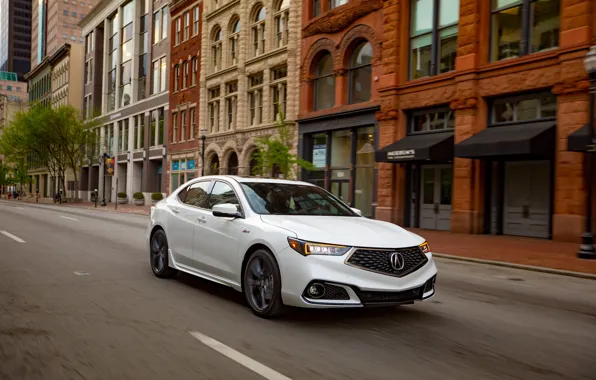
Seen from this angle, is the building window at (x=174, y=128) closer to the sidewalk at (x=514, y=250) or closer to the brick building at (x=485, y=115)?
the brick building at (x=485, y=115)

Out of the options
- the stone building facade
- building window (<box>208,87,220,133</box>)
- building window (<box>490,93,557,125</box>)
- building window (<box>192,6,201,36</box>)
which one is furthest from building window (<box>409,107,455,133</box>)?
building window (<box>192,6,201,36</box>)

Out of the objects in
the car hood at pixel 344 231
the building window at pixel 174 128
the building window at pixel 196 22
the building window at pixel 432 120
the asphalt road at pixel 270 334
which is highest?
the building window at pixel 196 22

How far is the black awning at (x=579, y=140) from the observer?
1524cm

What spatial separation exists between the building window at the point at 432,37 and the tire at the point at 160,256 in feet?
53.2

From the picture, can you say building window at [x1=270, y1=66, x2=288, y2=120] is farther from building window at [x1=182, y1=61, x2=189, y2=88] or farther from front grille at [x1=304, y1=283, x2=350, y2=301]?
front grille at [x1=304, y1=283, x2=350, y2=301]

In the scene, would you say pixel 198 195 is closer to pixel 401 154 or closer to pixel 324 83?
pixel 401 154

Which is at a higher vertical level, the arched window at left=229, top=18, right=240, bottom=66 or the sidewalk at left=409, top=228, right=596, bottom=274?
the arched window at left=229, top=18, right=240, bottom=66

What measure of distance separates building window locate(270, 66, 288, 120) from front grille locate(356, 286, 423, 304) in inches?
1028

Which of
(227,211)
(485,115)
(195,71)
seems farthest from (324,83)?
(227,211)

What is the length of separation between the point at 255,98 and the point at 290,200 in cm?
2883

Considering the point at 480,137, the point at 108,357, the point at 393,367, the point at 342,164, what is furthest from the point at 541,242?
the point at 108,357

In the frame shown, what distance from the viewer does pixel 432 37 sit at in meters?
22.3

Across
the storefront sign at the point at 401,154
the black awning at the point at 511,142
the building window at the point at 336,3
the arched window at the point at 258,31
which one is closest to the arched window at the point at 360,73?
the building window at the point at 336,3

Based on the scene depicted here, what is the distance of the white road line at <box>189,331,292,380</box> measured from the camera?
13.3ft
